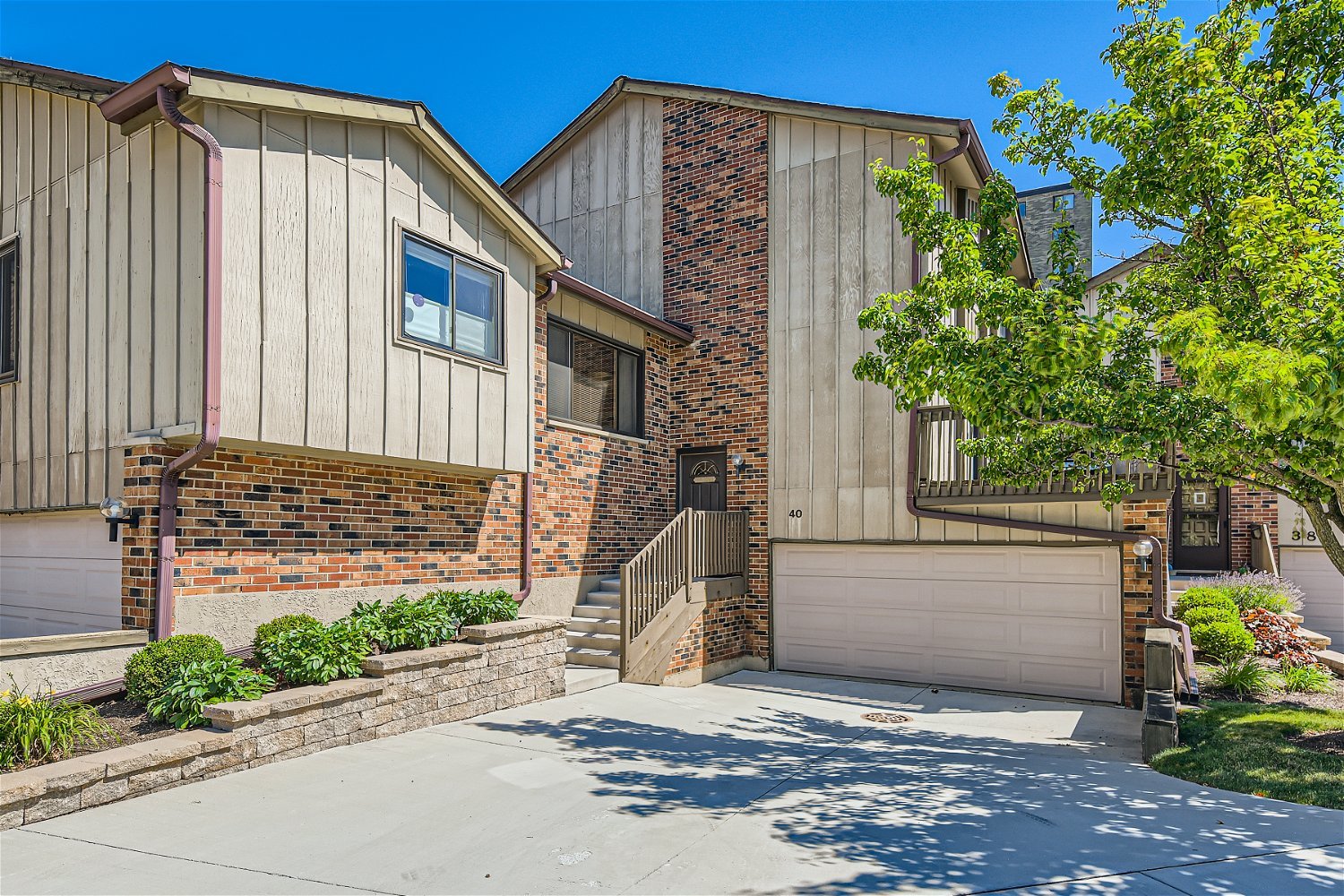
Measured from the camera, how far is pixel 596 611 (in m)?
11.0

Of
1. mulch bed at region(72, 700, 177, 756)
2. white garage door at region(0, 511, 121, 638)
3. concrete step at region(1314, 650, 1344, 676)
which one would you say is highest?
white garage door at region(0, 511, 121, 638)

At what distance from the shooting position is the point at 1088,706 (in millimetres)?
10109

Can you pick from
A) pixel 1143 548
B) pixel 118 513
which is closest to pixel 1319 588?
pixel 1143 548

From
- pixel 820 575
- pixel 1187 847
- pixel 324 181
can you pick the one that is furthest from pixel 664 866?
pixel 820 575

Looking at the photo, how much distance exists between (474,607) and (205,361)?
3429 mm

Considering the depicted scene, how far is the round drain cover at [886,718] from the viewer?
29.7ft

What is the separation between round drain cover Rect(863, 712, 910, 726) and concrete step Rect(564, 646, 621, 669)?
2.92 meters

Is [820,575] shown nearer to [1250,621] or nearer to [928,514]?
[928,514]

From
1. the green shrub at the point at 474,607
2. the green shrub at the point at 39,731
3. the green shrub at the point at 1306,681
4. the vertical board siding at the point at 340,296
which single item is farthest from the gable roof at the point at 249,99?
the green shrub at the point at 1306,681

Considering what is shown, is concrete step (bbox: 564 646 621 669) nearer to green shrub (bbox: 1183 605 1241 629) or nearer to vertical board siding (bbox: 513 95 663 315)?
vertical board siding (bbox: 513 95 663 315)

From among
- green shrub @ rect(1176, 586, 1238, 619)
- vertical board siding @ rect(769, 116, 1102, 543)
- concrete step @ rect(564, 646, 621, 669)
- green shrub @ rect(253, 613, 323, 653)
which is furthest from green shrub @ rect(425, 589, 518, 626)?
green shrub @ rect(1176, 586, 1238, 619)

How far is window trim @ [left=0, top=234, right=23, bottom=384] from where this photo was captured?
8.42 m

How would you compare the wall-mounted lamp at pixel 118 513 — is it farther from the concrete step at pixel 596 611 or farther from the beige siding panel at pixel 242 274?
the concrete step at pixel 596 611

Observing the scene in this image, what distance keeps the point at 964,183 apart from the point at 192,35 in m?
10.3
